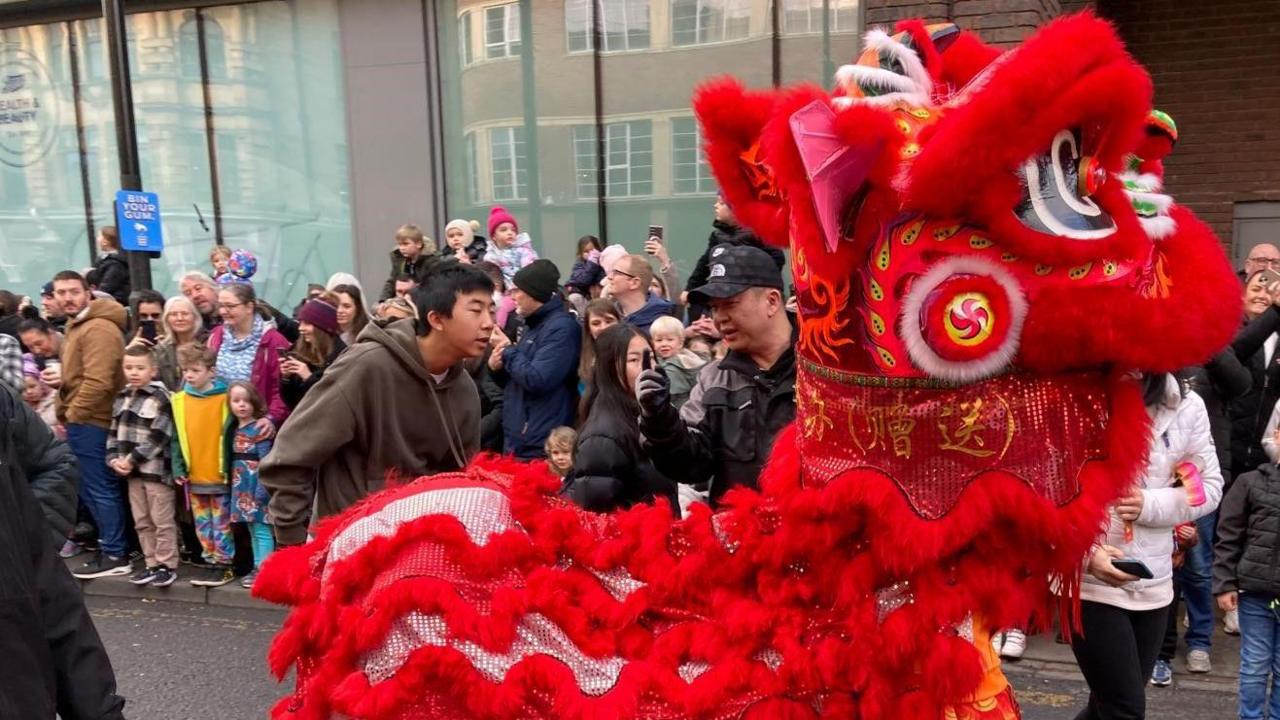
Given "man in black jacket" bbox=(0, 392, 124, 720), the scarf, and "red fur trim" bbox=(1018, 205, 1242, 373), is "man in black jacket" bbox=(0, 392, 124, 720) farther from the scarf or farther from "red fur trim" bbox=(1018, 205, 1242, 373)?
the scarf


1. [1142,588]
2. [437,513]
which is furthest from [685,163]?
[437,513]

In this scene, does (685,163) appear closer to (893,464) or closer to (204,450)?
(204,450)

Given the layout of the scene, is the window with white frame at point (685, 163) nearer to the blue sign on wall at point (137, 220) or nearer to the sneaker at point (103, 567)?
the blue sign on wall at point (137, 220)

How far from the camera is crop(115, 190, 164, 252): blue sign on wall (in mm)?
7641

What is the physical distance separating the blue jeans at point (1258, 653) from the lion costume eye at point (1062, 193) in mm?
3293

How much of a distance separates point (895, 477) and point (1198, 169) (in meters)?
8.52

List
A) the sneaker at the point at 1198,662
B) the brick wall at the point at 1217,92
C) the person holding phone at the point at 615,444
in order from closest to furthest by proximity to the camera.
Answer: the person holding phone at the point at 615,444 → the sneaker at the point at 1198,662 → the brick wall at the point at 1217,92

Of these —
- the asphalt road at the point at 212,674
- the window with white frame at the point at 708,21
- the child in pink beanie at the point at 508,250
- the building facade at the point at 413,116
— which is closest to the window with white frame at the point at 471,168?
the building facade at the point at 413,116

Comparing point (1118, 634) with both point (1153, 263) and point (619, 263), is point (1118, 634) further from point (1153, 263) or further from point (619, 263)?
point (619, 263)

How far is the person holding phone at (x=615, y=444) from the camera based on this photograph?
3785 millimetres

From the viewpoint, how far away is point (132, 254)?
8008 millimetres

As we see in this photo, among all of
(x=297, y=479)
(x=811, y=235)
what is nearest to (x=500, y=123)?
(x=297, y=479)

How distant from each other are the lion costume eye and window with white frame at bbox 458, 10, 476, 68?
9695 mm

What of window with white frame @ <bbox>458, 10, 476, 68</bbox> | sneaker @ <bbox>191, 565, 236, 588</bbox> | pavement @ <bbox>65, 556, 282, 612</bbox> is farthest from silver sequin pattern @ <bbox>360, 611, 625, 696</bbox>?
window with white frame @ <bbox>458, 10, 476, 68</bbox>
